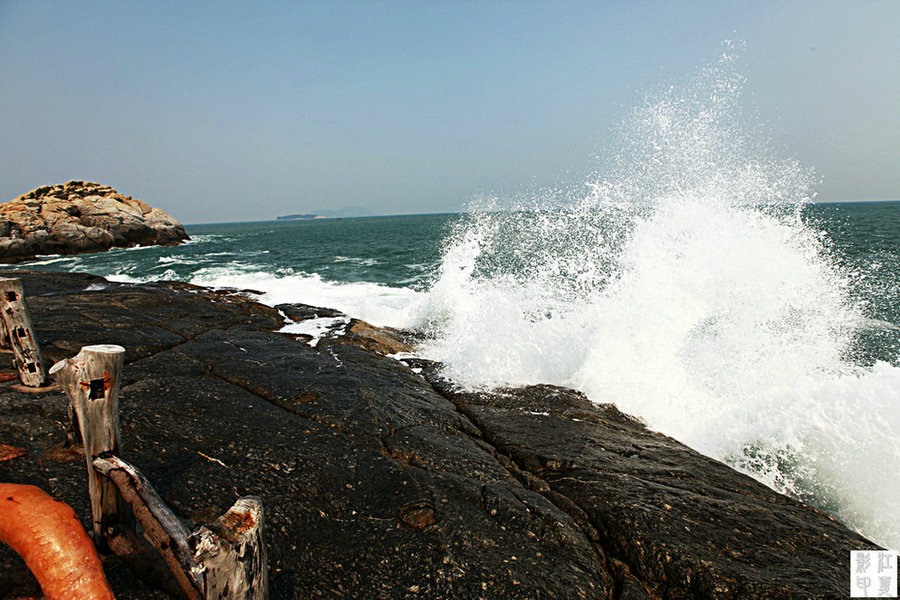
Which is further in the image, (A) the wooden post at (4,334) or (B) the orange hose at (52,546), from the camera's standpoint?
(A) the wooden post at (4,334)

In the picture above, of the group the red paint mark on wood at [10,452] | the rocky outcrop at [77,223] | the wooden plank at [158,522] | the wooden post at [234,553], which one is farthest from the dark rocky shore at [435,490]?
the rocky outcrop at [77,223]

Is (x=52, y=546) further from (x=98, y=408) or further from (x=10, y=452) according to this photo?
(x=10, y=452)

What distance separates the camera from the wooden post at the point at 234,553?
1.78 metres

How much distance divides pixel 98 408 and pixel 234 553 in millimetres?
1352

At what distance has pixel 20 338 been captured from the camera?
Result: 4.71 metres

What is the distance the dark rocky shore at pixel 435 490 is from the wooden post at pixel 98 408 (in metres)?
0.30

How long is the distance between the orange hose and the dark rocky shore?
14 centimetres

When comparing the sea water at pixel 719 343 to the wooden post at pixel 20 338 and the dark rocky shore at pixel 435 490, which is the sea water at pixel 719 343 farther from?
the wooden post at pixel 20 338

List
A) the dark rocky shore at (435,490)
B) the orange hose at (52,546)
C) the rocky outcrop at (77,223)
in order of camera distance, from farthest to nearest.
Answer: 1. the rocky outcrop at (77,223)
2. the dark rocky shore at (435,490)
3. the orange hose at (52,546)

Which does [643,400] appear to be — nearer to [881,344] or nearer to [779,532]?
[779,532]

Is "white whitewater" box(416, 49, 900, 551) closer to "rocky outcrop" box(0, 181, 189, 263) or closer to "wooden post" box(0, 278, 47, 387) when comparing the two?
"wooden post" box(0, 278, 47, 387)

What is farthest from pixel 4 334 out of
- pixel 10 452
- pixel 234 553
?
pixel 234 553

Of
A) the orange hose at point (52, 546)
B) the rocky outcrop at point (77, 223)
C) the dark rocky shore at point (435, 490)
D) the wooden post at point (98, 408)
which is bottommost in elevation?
the dark rocky shore at point (435, 490)

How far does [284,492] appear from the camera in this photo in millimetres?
3404
